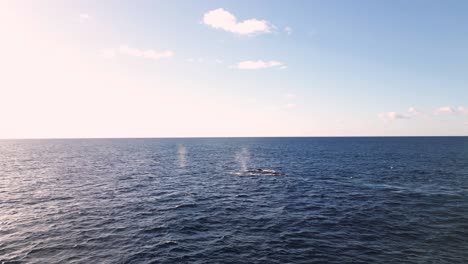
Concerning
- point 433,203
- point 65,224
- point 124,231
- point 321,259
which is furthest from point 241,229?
point 433,203

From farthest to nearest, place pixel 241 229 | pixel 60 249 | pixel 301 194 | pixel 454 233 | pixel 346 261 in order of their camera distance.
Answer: pixel 301 194
pixel 241 229
pixel 454 233
pixel 60 249
pixel 346 261

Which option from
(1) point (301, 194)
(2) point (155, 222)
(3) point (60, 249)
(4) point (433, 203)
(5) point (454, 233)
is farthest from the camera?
(1) point (301, 194)

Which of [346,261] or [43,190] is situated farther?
[43,190]

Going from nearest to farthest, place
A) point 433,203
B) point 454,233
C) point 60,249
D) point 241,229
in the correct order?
point 60,249 < point 454,233 < point 241,229 < point 433,203

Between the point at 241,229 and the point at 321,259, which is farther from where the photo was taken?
the point at 241,229

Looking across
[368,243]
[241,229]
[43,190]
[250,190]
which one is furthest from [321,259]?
[43,190]

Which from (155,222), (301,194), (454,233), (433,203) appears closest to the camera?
(454,233)

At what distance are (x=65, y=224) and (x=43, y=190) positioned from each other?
90.8 ft

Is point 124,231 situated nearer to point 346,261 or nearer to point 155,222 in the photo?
point 155,222

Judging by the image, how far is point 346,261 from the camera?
27203mm

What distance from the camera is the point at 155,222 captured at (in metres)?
39.0

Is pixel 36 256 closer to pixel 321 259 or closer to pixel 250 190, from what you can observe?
pixel 321 259

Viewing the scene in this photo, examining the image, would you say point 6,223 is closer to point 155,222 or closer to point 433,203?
point 155,222

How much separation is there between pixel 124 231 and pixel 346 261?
26.4 metres
